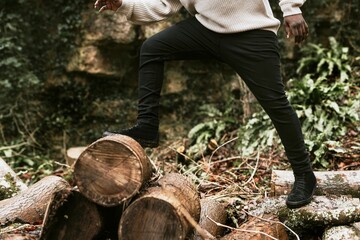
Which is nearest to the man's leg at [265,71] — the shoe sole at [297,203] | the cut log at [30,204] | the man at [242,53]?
the man at [242,53]

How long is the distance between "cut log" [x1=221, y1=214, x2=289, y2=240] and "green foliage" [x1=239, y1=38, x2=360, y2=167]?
6.13 ft

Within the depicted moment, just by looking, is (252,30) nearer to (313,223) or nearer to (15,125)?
(313,223)

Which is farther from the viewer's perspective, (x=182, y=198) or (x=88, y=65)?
(x=88, y=65)

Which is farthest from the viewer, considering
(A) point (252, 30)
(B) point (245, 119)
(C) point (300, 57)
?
(C) point (300, 57)

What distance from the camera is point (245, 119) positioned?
7.27m

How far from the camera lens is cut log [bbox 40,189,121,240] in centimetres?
307

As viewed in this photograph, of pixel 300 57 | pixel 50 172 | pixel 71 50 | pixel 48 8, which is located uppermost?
pixel 48 8

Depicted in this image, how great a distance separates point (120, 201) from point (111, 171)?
20 centimetres

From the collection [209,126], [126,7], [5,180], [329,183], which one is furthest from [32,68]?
[329,183]

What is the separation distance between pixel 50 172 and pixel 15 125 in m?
1.71

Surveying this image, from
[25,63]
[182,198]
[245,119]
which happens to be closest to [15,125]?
[25,63]

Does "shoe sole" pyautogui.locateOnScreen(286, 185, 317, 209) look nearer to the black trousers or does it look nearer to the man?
the man

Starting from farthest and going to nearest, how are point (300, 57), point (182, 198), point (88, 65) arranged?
1. point (300, 57)
2. point (88, 65)
3. point (182, 198)

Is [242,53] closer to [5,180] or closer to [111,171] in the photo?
[111,171]
